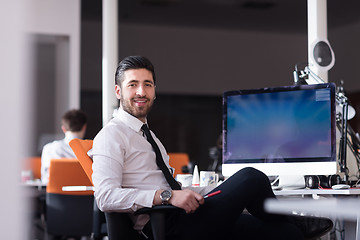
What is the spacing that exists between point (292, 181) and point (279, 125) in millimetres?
313

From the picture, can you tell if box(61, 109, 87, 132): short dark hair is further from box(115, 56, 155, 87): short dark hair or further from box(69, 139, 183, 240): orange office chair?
box(69, 139, 183, 240): orange office chair

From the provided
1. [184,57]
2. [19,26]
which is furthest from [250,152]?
[184,57]

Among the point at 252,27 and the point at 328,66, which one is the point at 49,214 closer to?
the point at 328,66

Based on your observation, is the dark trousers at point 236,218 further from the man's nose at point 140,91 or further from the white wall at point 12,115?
the white wall at point 12,115

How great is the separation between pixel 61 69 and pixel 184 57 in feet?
11.3

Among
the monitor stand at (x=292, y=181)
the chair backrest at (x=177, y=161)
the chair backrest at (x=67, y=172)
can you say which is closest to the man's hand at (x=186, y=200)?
the monitor stand at (x=292, y=181)

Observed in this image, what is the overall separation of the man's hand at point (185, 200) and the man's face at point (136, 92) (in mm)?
505

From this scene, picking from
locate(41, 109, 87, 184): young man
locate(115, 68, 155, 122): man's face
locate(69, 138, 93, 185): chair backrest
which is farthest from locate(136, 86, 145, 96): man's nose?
locate(41, 109, 87, 184): young man

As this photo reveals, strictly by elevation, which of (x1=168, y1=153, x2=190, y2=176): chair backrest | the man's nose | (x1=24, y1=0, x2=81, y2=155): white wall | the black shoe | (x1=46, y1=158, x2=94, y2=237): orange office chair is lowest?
(x1=46, y1=158, x2=94, y2=237): orange office chair

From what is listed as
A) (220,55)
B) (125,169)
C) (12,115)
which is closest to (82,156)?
(125,169)

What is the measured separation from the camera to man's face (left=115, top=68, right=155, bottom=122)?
251cm

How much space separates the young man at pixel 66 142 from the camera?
4.89 m

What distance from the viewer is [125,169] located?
238 centimetres

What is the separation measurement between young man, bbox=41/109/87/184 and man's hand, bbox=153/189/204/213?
2.90 metres
